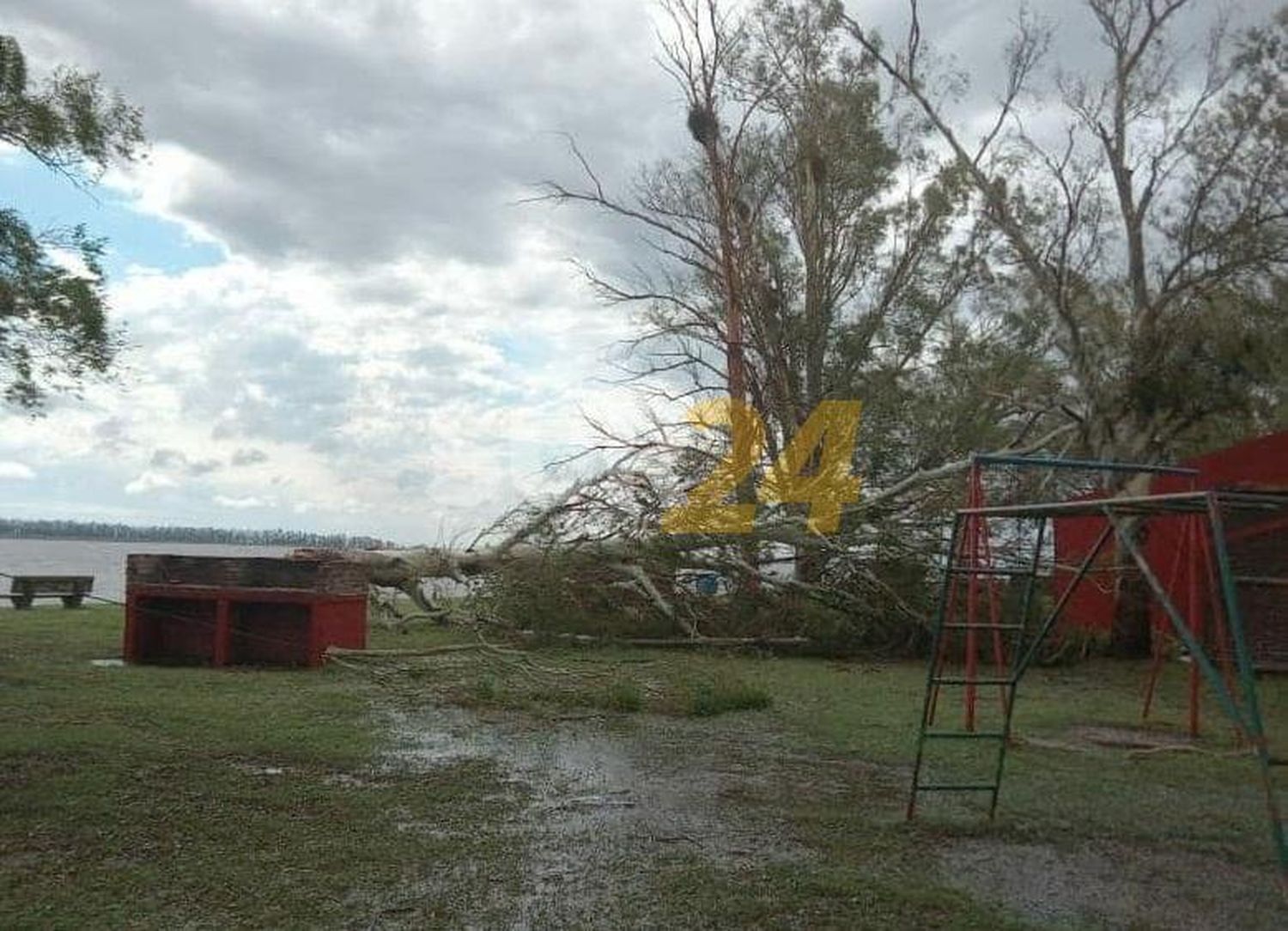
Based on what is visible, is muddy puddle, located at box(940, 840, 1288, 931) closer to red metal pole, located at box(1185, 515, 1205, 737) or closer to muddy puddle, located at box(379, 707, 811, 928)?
muddy puddle, located at box(379, 707, 811, 928)

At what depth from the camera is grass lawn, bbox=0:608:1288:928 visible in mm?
4754

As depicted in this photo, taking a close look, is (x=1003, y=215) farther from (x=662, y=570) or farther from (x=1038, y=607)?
(x=662, y=570)

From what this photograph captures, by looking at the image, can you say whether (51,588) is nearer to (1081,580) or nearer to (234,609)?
(234,609)

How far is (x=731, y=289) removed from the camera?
73.6 ft

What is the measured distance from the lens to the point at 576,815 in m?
6.36

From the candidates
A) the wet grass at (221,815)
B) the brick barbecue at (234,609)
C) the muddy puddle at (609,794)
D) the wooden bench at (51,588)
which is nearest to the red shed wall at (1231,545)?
the muddy puddle at (609,794)

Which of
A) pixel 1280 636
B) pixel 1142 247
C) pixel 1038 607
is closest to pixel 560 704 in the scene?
pixel 1038 607

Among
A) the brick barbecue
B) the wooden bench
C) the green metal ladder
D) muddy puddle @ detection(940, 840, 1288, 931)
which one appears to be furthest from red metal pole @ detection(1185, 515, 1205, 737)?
the wooden bench

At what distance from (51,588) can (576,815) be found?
1726 centimetres

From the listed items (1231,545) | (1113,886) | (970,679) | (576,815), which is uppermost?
(1231,545)

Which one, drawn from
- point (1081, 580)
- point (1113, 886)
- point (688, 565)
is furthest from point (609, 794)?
point (688, 565)

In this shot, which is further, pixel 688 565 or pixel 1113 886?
pixel 688 565

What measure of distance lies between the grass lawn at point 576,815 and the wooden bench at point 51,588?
10.1 m

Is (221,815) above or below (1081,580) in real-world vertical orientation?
Answer: below
